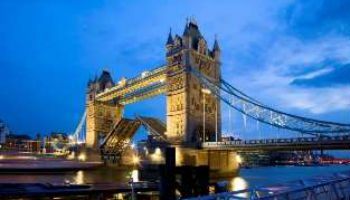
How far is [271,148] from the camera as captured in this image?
4975cm

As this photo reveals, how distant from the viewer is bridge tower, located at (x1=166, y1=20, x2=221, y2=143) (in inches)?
2297

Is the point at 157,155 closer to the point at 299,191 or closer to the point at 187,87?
the point at 187,87

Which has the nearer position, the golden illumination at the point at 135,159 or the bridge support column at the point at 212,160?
the bridge support column at the point at 212,160

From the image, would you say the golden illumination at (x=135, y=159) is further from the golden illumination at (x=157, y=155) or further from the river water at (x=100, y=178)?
the golden illumination at (x=157, y=155)

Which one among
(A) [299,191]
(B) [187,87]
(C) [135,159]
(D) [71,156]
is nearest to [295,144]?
(B) [187,87]

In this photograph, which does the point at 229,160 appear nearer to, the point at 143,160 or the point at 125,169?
the point at 143,160

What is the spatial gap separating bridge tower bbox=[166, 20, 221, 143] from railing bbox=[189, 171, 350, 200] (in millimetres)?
43440

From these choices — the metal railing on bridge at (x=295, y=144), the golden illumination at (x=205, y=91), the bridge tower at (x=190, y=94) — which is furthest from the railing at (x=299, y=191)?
the golden illumination at (x=205, y=91)

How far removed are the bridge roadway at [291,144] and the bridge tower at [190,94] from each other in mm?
4669

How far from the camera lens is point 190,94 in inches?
2329

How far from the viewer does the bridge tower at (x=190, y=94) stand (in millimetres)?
58344

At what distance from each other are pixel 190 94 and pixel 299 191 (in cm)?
4881

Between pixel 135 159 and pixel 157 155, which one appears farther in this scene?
pixel 135 159

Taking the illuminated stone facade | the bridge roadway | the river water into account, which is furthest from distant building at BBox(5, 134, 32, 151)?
the bridge roadway
